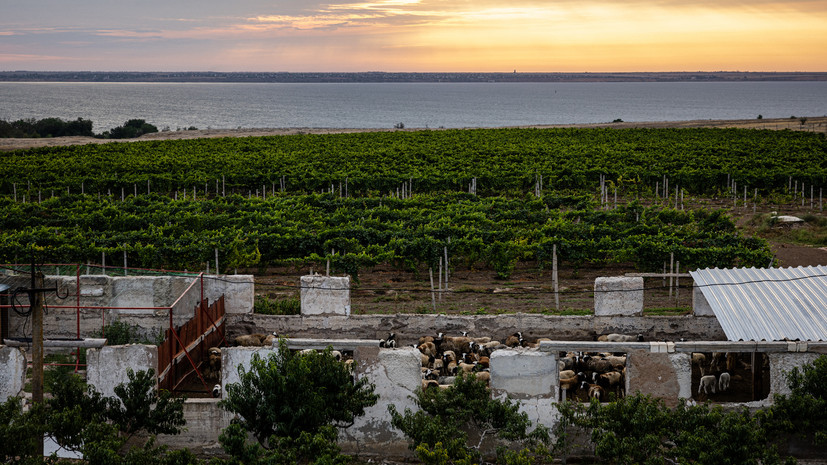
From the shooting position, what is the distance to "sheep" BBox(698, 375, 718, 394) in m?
14.7

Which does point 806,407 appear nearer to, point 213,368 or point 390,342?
point 390,342

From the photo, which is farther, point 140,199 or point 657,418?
point 140,199

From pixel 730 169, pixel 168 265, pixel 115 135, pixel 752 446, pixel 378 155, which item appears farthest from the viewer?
pixel 115 135

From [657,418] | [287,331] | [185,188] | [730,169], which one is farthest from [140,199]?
[730,169]

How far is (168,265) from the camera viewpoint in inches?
955

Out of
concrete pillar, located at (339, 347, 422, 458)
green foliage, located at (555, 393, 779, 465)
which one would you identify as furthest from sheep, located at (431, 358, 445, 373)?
green foliage, located at (555, 393, 779, 465)

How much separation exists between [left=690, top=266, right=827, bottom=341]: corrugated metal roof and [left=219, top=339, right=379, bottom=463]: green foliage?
274 inches

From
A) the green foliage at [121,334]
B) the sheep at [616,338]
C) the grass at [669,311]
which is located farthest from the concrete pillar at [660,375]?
the green foliage at [121,334]

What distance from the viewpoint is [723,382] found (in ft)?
49.5

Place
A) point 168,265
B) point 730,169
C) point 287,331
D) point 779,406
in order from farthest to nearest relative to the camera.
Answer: point 730,169, point 168,265, point 287,331, point 779,406

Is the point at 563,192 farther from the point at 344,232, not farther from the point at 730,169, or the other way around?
the point at 344,232

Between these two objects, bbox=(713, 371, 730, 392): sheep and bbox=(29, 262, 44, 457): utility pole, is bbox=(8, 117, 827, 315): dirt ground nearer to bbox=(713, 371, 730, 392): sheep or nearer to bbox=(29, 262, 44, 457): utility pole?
bbox=(713, 371, 730, 392): sheep

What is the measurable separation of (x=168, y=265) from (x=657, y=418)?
57.3 ft

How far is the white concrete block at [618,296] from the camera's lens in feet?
57.5
